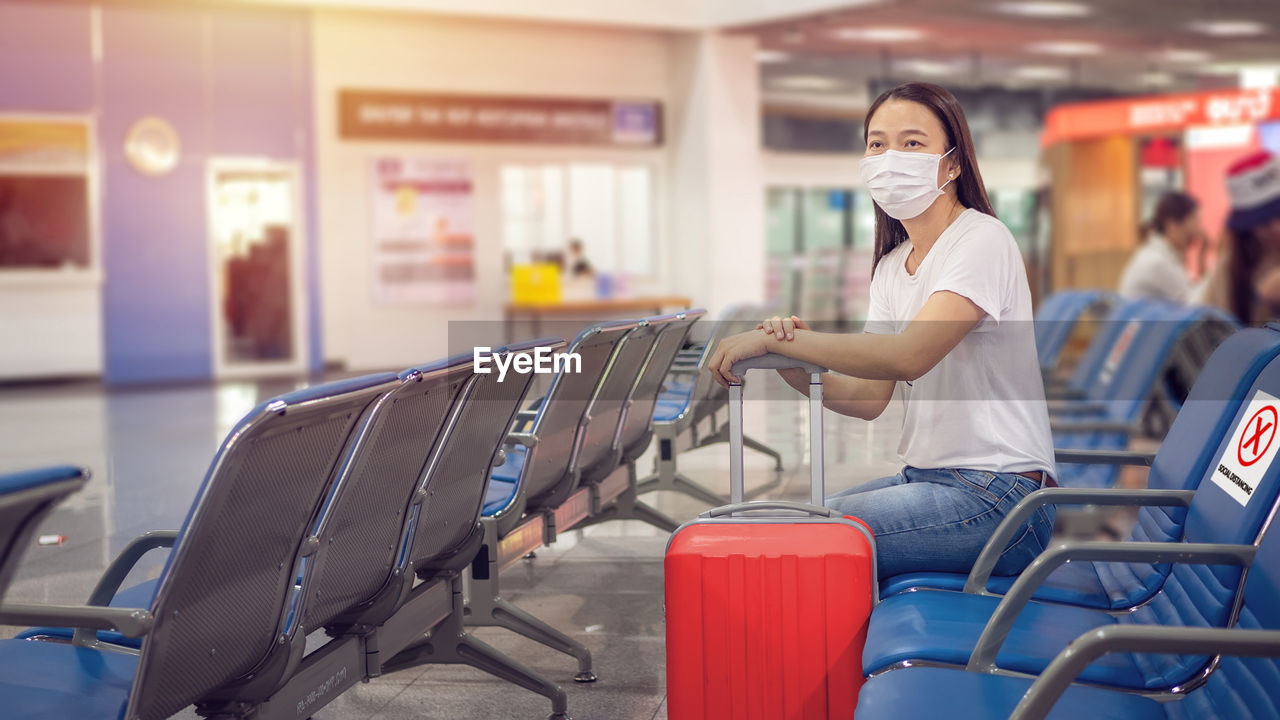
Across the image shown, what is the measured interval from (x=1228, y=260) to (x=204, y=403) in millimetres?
8017

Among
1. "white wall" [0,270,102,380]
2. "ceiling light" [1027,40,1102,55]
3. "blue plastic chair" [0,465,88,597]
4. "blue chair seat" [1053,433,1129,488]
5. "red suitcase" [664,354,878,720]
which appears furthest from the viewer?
"ceiling light" [1027,40,1102,55]

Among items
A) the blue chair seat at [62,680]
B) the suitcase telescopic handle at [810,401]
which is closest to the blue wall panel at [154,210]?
the blue chair seat at [62,680]

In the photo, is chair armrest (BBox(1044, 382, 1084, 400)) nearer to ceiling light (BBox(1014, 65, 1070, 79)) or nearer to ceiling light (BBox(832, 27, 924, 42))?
ceiling light (BBox(832, 27, 924, 42))

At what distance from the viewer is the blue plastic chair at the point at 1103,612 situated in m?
1.78

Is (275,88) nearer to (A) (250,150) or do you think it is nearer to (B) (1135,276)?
(A) (250,150)

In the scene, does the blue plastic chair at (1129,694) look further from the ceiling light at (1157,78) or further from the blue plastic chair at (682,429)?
the ceiling light at (1157,78)

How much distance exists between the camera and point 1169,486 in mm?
2211

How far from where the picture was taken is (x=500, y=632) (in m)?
3.30

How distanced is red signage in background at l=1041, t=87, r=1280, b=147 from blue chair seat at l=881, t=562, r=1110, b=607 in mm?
11400

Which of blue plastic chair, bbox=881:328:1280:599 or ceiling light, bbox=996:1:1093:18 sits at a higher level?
ceiling light, bbox=996:1:1093:18

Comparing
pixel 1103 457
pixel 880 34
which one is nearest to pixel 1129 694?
pixel 1103 457

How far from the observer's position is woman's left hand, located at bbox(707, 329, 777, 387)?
2.13m

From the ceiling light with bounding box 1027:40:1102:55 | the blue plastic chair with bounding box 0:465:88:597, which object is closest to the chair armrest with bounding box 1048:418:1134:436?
the blue plastic chair with bounding box 0:465:88:597

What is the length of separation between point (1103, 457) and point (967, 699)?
46.2 inches
